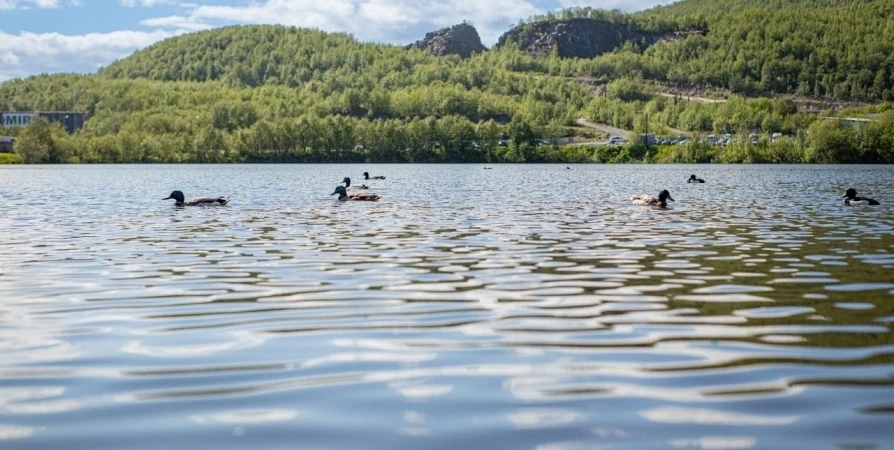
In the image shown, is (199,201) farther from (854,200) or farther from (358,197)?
(854,200)

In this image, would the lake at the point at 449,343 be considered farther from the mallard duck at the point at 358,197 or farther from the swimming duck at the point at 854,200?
the mallard duck at the point at 358,197

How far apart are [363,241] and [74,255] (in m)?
6.54

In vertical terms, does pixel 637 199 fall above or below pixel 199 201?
above

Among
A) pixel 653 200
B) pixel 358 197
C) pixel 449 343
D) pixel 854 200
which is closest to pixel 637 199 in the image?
pixel 653 200

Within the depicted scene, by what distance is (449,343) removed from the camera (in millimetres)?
10766

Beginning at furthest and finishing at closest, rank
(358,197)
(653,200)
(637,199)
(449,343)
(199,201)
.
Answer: (358,197)
(199,201)
(637,199)
(653,200)
(449,343)

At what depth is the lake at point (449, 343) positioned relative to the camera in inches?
297

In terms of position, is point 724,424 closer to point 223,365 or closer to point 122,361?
point 223,365

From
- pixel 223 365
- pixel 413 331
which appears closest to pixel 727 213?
pixel 413 331

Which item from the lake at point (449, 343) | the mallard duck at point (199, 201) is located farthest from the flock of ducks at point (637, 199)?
the lake at point (449, 343)

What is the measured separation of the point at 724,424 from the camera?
7512 mm

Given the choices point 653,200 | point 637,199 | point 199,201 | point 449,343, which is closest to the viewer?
point 449,343

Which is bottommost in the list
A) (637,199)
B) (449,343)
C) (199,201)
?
(199,201)

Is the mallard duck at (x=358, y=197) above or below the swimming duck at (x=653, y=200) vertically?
below
